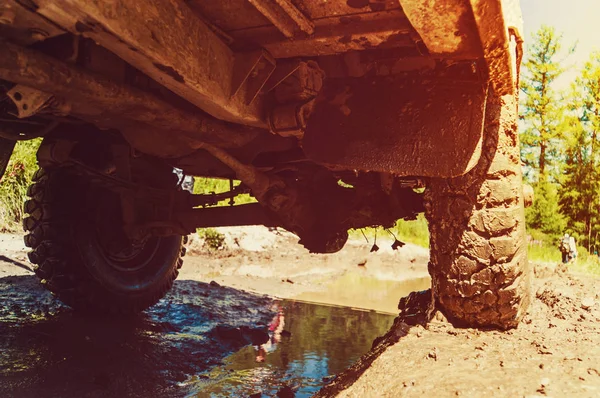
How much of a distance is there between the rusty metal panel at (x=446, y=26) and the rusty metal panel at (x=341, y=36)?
0.40 feet

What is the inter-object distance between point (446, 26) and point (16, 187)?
26.9 feet

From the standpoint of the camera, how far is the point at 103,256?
3137 millimetres

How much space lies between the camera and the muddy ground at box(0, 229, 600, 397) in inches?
61.4

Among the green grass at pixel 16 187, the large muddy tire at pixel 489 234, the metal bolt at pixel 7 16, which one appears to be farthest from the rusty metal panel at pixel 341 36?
the green grass at pixel 16 187

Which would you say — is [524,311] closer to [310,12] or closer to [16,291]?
[310,12]

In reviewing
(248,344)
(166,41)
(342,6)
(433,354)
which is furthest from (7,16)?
(248,344)

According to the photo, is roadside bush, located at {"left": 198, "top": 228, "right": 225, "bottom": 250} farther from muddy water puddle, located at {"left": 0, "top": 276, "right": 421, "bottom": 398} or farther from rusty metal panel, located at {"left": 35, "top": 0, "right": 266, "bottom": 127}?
rusty metal panel, located at {"left": 35, "top": 0, "right": 266, "bottom": 127}

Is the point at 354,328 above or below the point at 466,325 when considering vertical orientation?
below

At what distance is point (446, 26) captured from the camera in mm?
1339

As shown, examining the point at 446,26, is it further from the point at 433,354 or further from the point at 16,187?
the point at 16,187

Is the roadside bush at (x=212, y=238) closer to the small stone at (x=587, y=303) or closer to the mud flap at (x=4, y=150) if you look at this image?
the mud flap at (x=4, y=150)

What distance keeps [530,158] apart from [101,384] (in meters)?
19.7

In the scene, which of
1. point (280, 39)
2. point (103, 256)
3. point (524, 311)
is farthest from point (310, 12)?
point (103, 256)

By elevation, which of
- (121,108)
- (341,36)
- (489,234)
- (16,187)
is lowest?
(489,234)
